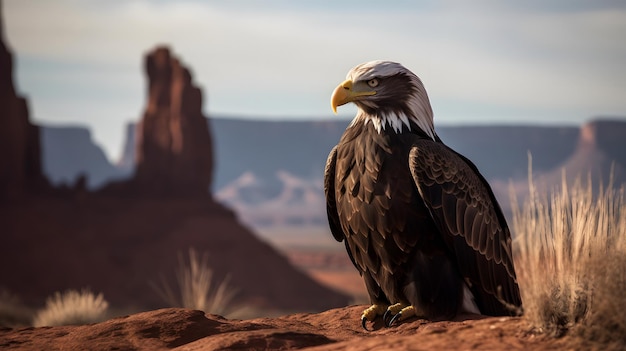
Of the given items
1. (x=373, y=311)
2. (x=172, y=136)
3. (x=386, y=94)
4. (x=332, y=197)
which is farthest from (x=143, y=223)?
(x=386, y=94)

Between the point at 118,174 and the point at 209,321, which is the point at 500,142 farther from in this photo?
the point at 209,321

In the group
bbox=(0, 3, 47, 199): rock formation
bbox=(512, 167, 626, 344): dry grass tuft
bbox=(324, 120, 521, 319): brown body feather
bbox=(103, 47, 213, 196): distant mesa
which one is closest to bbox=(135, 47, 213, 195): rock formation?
bbox=(103, 47, 213, 196): distant mesa

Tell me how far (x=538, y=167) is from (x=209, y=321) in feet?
486

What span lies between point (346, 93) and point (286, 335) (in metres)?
2.24

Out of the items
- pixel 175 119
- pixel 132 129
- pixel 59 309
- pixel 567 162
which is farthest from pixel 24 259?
pixel 132 129

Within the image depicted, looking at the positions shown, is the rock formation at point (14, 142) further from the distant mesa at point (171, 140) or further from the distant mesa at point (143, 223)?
the distant mesa at point (171, 140)

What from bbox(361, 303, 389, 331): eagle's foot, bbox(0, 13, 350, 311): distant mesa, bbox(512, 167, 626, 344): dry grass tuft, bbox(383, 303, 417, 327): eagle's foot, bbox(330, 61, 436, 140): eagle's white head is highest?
bbox(330, 61, 436, 140): eagle's white head

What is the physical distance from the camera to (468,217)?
748cm

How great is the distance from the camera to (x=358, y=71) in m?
7.68

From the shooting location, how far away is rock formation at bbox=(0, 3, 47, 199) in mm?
49656

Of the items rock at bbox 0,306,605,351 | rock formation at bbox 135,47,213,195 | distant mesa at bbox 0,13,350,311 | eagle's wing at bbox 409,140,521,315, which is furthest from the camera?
rock formation at bbox 135,47,213,195

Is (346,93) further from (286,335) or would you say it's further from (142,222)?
(142,222)

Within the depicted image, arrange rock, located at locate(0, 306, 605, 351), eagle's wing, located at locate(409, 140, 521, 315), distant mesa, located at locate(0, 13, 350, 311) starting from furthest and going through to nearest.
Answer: distant mesa, located at locate(0, 13, 350, 311), eagle's wing, located at locate(409, 140, 521, 315), rock, located at locate(0, 306, 605, 351)

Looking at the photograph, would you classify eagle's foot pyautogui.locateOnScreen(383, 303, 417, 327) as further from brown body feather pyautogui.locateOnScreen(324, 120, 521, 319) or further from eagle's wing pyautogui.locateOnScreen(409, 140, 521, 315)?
eagle's wing pyautogui.locateOnScreen(409, 140, 521, 315)
